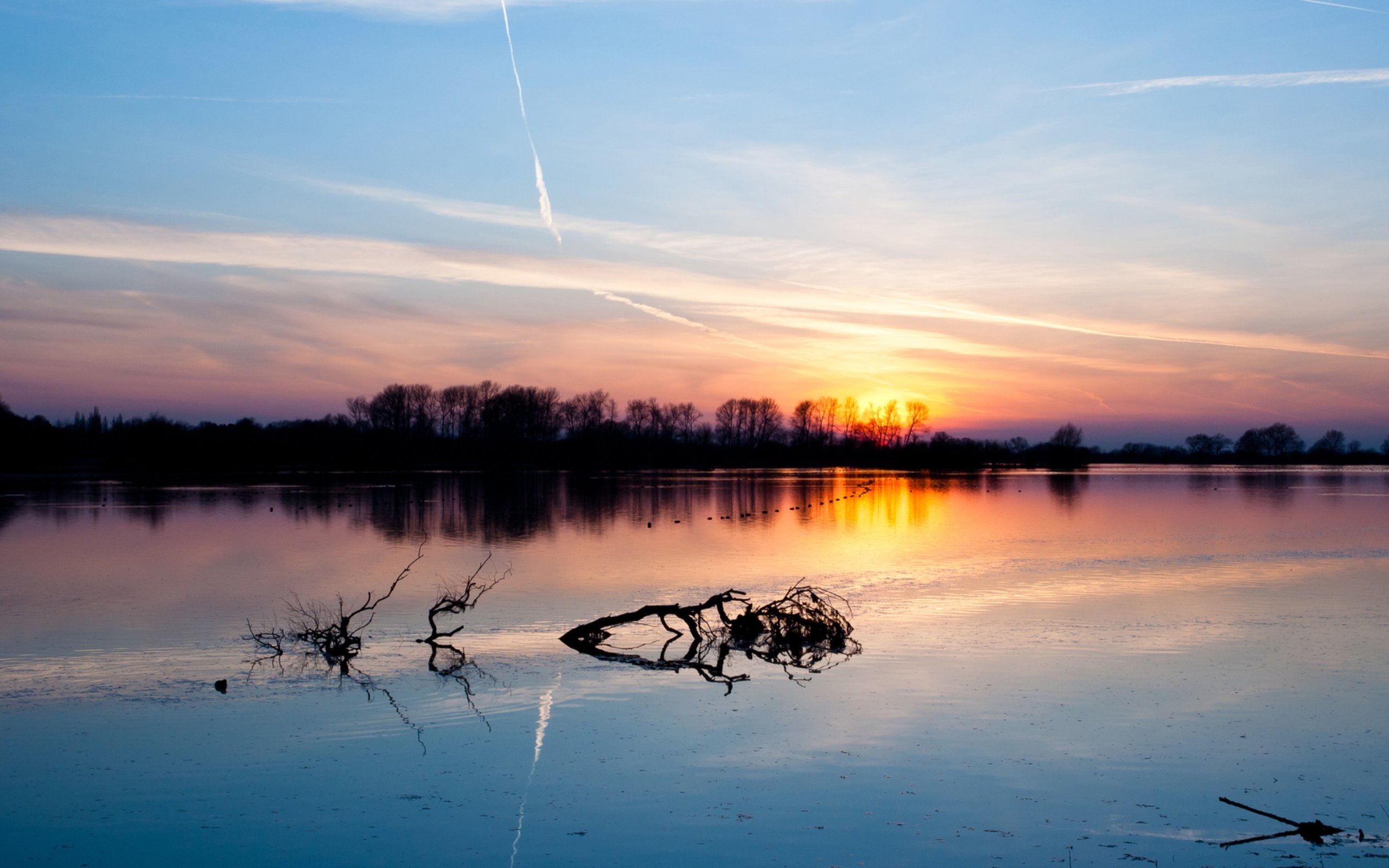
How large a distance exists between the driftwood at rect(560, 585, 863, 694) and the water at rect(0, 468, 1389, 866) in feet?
1.48

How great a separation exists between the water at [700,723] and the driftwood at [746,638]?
0.45 metres

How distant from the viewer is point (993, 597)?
72.0 feet

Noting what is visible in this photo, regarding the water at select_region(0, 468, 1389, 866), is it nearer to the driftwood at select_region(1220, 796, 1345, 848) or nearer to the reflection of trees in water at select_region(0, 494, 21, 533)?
the driftwood at select_region(1220, 796, 1345, 848)

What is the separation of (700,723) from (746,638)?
17.3ft

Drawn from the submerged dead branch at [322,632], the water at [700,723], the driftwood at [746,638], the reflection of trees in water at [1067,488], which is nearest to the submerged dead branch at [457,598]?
the water at [700,723]

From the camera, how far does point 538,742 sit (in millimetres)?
11016

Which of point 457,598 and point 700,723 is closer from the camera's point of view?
point 700,723

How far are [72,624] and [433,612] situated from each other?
6.89 meters

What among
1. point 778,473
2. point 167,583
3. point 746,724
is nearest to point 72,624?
point 167,583

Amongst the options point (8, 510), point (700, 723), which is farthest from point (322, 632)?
point (8, 510)

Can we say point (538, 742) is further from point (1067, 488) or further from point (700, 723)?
point (1067, 488)

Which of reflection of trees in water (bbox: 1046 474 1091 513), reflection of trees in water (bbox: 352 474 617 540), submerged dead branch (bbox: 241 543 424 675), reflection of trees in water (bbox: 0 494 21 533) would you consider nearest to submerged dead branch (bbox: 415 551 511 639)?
submerged dead branch (bbox: 241 543 424 675)

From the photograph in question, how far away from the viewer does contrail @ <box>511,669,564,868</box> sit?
8.30m

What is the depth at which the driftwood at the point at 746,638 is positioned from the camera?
15.5 m
